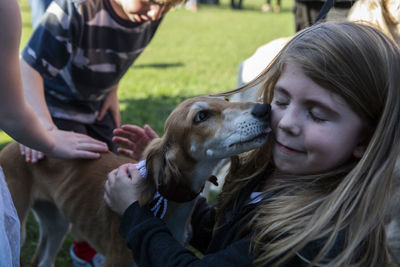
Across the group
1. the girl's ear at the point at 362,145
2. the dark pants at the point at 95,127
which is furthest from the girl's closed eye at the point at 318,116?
the dark pants at the point at 95,127

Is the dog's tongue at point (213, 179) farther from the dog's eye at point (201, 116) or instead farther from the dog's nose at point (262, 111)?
the dog's nose at point (262, 111)

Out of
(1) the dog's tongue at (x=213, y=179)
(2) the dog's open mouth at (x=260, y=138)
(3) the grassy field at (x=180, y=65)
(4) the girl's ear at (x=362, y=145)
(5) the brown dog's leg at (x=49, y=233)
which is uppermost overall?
(4) the girl's ear at (x=362, y=145)

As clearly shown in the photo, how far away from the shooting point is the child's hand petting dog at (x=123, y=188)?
238 centimetres

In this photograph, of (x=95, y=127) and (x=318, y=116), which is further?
(x=95, y=127)

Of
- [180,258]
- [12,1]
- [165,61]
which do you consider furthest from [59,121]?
[165,61]

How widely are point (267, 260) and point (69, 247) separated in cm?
298

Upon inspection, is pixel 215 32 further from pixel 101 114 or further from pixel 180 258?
pixel 180 258

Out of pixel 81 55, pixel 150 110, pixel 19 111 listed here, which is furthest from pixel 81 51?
pixel 150 110

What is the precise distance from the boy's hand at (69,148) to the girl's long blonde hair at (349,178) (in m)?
1.47

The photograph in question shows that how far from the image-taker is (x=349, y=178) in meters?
1.91

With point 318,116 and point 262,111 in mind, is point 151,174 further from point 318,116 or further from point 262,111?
point 318,116

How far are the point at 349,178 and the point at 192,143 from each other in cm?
95

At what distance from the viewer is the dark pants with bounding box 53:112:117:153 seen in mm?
3623

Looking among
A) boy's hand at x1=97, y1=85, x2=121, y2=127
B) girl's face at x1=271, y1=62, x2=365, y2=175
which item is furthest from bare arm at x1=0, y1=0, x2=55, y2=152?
boy's hand at x1=97, y1=85, x2=121, y2=127
